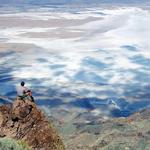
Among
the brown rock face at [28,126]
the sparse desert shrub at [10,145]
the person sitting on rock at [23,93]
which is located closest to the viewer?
the sparse desert shrub at [10,145]

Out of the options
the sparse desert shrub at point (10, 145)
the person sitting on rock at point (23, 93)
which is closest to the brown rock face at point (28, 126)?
the person sitting on rock at point (23, 93)

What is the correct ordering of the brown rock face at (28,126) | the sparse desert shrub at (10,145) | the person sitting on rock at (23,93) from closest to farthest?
the sparse desert shrub at (10,145) → the brown rock face at (28,126) → the person sitting on rock at (23,93)

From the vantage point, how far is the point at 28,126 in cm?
2242

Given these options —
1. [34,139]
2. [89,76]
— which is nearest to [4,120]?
[34,139]

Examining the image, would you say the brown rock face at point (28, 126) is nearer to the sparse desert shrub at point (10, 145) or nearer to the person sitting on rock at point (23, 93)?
the person sitting on rock at point (23, 93)

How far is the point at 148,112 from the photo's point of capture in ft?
384

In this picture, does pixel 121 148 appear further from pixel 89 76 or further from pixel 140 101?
pixel 89 76

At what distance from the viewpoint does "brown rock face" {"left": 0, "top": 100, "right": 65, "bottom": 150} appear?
70.0 ft

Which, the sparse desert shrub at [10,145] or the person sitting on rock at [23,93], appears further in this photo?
the person sitting on rock at [23,93]

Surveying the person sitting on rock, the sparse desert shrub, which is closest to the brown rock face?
the person sitting on rock

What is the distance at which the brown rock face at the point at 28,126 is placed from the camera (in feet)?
70.0

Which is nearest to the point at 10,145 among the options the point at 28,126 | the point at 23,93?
the point at 28,126

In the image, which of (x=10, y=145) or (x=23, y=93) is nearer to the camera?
(x=10, y=145)

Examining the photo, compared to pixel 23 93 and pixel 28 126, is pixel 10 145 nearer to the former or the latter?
pixel 28 126
